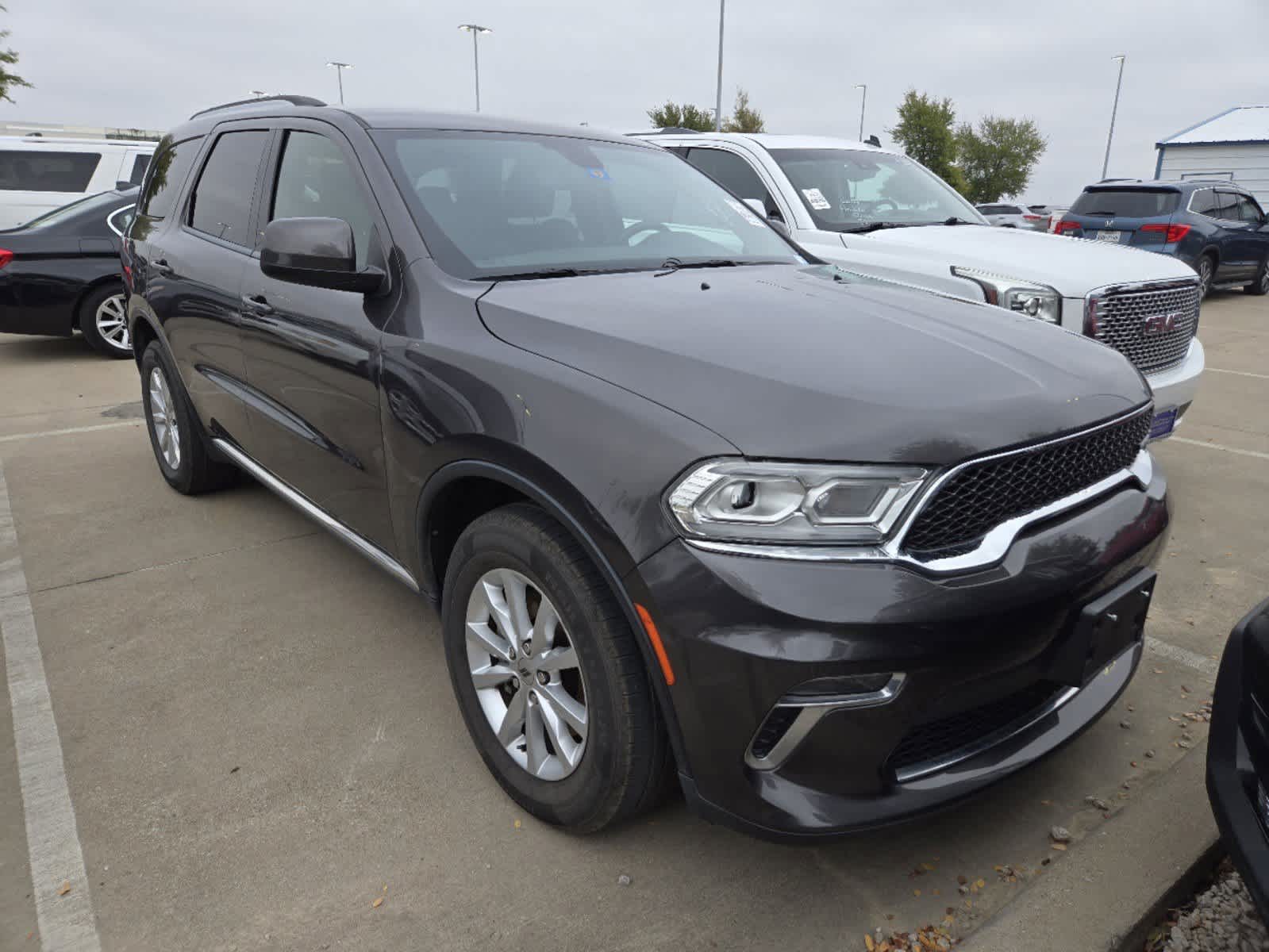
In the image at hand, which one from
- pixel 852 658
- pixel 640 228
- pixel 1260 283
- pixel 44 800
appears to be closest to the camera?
pixel 852 658

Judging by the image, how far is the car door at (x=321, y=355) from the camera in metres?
2.67

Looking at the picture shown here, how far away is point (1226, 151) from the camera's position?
3128 centimetres

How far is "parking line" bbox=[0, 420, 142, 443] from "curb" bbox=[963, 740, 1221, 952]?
6139 millimetres

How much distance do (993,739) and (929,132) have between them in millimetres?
50164

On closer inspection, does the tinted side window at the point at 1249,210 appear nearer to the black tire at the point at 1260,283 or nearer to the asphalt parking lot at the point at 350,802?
the black tire at the point at 1260,283

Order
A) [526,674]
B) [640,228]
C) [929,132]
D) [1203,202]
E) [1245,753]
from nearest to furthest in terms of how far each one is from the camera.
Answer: [1245,753]
[526,674]
[640,228]
[1203,202]
[929,132]

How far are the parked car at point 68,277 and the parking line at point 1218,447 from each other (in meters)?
8.25

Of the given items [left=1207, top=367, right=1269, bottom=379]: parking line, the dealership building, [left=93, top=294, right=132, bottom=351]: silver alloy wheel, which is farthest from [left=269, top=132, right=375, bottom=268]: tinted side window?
the dealership building

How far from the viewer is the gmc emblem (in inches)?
181

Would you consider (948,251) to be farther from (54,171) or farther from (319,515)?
(54,171)

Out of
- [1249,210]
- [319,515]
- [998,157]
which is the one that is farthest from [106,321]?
[998,157]

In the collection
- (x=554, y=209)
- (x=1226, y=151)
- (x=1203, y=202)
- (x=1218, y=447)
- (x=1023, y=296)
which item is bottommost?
(x=1218, y=447)

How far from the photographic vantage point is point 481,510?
8.18ft

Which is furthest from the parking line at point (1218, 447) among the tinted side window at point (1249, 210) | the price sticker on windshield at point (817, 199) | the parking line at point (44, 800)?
the tinted side window at point (1249, 210)
